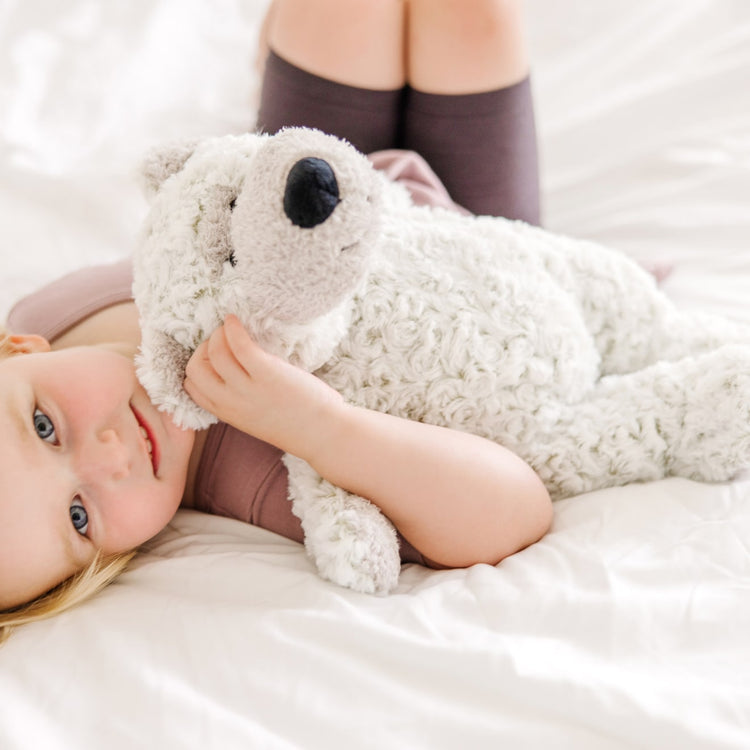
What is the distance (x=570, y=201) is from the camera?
1.21 m

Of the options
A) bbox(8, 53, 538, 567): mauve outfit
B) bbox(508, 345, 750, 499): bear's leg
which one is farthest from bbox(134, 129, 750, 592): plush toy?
bbox(8, 53, 538, 567): mauve outfit

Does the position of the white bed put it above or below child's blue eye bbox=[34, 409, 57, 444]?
below

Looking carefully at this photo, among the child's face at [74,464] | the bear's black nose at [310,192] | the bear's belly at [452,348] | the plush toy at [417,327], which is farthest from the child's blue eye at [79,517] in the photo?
the bear's black nose at [310,192]

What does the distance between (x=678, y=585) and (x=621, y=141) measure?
82cm

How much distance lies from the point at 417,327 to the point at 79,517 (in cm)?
39

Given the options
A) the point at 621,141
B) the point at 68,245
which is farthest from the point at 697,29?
the point at 68,245

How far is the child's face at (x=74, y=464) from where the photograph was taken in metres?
0.69

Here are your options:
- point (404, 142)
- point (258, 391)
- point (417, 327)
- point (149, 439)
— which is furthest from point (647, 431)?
point (404, 142)

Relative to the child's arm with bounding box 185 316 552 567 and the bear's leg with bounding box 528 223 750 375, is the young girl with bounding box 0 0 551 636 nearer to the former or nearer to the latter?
the child's arm with bounding box 185 316 552 567

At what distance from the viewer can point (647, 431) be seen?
2.48 feet

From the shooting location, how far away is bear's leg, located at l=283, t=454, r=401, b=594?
668mm

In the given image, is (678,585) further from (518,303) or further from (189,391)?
(189,391)

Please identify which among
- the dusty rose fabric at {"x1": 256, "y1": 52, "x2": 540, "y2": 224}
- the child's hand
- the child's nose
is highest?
the dusty rose fabric at {"x1": 256, "y1": 52, "x2": 540, "y2": 224}

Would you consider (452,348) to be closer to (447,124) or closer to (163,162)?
(163,162)
